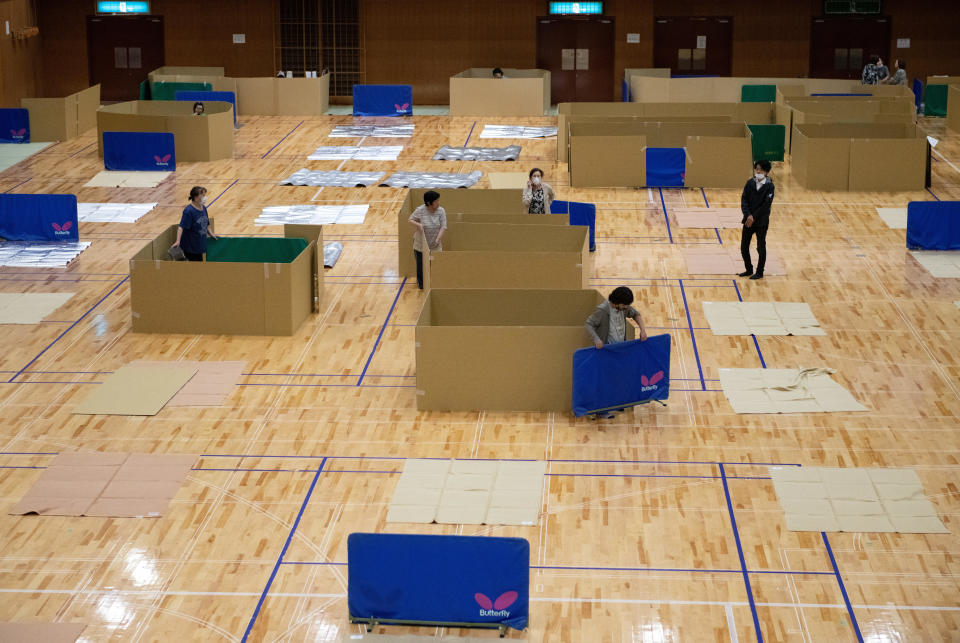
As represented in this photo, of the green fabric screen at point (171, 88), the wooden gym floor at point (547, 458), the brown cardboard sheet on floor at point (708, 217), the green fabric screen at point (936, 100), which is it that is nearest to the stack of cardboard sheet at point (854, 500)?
the wooden gym floor at point (547, 458)

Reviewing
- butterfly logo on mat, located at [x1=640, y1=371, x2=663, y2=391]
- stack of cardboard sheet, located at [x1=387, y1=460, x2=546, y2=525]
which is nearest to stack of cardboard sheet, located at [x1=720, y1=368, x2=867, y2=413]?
butterfly logo on mat, located at [x1=640, y1=371, x2=663, y2=391]

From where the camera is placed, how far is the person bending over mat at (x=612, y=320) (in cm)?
1068

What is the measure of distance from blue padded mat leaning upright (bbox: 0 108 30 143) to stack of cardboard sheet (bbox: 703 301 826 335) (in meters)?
16.3

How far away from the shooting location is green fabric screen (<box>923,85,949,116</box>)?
27688 millimetres

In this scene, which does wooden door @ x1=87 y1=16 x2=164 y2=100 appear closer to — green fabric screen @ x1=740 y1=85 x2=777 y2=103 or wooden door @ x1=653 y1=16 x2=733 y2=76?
wooden door @ x1=653 y1=16 x2=733 y2=76

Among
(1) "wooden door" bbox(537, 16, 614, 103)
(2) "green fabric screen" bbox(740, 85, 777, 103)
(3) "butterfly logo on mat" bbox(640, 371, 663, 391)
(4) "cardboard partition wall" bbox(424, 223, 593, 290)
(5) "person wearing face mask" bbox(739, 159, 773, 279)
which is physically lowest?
(3) "butterfly logo on mat" bbox(640, 371, 663, 391)

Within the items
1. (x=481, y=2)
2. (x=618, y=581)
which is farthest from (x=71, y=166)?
(x=618, y=581)

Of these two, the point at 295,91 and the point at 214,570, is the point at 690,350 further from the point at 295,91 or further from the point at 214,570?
the point at 295,91

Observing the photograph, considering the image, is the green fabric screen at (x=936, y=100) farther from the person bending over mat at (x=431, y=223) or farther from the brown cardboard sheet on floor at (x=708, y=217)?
the person bending over mat at (x=431, y=223)

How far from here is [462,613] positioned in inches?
302

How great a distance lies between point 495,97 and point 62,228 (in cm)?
1373

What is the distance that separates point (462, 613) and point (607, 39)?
86.1 ft

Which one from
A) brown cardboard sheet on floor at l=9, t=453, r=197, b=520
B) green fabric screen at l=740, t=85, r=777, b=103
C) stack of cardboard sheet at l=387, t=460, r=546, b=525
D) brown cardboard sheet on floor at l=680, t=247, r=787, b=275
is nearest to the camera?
stack of cardboard sheet at l=387, t=460, r=546, b=525

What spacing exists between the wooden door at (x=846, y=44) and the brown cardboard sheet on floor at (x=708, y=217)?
14372mm
